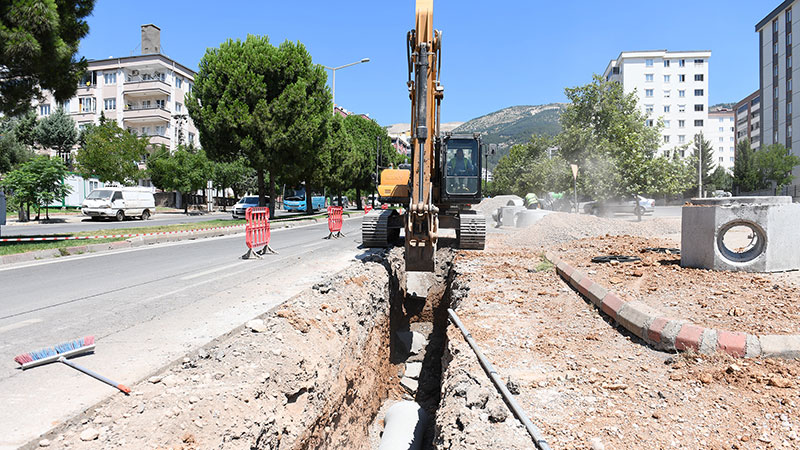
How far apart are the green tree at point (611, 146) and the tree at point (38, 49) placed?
23106 mm

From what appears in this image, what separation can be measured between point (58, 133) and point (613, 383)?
184 feet

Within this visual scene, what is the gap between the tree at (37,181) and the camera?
77.9ft

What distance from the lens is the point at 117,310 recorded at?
6.20m

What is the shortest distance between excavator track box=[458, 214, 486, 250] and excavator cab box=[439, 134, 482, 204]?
0.73m

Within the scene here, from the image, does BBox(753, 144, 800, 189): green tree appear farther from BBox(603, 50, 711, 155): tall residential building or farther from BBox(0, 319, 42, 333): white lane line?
BBox(0, 319, 42, 333): white lane line

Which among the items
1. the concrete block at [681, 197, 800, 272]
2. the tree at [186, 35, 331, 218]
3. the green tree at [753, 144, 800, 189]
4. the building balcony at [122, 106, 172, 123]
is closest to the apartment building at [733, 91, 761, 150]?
the green tree at [753, 144, 800, 189]

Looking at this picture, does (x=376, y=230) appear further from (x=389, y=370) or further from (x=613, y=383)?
(x=613, y=383)

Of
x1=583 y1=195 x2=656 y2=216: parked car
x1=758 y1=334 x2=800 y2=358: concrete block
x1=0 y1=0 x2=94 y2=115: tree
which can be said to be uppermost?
x1=0 y1=0 x2=94 y2=115: tree

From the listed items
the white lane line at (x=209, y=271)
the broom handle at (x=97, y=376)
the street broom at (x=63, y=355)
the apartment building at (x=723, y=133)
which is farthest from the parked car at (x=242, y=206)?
the apartment building at (x=723, y=133)

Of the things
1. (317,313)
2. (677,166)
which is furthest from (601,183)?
(317,313)

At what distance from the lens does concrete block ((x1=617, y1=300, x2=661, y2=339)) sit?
4.79 meters

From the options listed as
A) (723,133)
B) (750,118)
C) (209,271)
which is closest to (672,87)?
(750,118)

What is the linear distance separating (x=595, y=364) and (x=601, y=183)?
74.3 feet

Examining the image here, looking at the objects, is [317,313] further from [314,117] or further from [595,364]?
[314,117]
